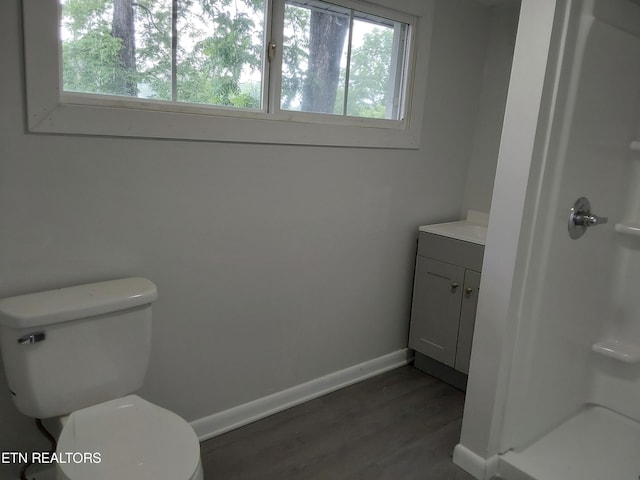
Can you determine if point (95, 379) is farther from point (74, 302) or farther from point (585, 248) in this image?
point (585, 248)

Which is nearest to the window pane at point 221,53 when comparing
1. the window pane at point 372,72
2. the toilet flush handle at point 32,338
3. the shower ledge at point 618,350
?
the window pane at point 372,72

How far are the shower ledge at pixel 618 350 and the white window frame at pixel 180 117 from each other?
4.09ft

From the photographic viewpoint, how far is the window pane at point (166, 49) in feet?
5.37

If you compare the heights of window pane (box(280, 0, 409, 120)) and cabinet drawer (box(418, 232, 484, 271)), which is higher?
window pane (box(280, 0, 409, 120))

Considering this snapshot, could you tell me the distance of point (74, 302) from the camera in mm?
1539

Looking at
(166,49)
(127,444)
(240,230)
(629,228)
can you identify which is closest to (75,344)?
(127,444)

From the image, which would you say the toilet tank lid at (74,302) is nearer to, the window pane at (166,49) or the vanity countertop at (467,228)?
the window pane at (166,49)

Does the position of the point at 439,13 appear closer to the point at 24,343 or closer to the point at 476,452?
the point at 476,452

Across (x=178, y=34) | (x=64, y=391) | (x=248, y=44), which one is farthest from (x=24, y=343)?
(x=248, y=44)

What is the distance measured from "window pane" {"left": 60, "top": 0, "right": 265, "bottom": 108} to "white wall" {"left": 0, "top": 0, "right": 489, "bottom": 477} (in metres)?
0.18

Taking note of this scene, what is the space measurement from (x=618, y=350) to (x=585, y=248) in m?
0.54

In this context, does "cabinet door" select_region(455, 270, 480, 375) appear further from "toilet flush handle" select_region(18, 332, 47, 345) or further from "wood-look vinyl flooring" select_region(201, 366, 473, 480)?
"toilet flush handle" select_region(18, 332, 47, 345)

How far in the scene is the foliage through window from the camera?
1.67 metres

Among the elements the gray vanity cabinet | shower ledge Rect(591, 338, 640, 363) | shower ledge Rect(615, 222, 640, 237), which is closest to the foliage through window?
the gray vanity cabinet
